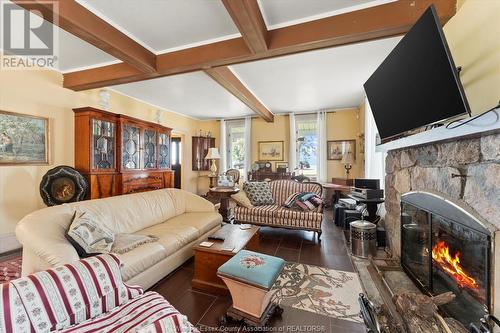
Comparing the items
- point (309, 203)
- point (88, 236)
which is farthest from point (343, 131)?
point (88, 236)

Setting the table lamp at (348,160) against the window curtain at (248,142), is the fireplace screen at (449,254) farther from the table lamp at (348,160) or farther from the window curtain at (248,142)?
the window curtain at (248,142)

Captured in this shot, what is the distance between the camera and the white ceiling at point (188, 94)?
393cm

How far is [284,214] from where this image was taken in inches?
136

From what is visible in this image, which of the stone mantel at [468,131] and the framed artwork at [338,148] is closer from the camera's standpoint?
the stone mantel at [468,131]

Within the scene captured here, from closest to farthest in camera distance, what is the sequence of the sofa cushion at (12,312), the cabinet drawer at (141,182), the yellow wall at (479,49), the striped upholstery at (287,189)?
the sofa cushion at (12,312), the yellow wall at (479,49), the striped upholstery at (287,189), the cabinet drawer at (141,182)

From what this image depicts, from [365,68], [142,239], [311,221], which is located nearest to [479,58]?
[365,68]

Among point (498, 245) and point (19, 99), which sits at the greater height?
point (19, 99)

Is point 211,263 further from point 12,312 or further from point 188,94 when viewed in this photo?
point 188,94

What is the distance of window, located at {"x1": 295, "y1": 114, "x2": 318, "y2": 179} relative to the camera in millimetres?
6152

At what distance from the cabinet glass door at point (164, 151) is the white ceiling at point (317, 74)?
246cm

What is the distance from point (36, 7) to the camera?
181cm

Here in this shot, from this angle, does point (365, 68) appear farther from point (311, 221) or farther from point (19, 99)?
point (19, 99)

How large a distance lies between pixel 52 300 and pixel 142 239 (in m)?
1.13

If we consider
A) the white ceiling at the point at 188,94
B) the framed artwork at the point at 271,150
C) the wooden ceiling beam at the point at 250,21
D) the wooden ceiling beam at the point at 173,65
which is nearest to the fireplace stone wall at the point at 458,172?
the wooden ceiling beam at the point at 250,21
